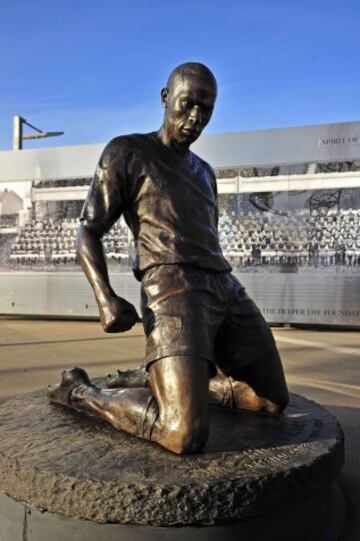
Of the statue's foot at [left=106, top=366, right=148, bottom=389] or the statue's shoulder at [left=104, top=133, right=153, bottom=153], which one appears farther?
the statue's foot at [left=106, top=366, right=148, bottom=389]

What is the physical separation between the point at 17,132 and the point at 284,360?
9.49m

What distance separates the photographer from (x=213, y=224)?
2324 mm

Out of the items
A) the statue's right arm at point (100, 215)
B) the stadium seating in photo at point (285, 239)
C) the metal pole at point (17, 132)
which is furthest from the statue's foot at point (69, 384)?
the metal pole at point (17, 132)

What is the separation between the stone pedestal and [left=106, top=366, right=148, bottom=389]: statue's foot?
0.55 m

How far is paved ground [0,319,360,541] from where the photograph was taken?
321 centimetres

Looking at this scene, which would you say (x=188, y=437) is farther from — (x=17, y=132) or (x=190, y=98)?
(x=17, y=132)

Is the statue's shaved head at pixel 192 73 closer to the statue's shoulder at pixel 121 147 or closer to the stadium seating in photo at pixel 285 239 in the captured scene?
the statue's shoulder at pixel 121 147

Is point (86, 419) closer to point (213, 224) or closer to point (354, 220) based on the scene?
point (213, 224)

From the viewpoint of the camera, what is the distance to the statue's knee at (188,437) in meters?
1.83

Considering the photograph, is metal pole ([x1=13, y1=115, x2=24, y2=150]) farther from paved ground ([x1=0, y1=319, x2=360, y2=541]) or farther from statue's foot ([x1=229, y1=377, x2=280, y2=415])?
statue's foot ([x1=229, y1=377, x2=280, y2=415])

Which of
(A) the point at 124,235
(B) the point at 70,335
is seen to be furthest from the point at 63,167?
(B) the point at 70,335

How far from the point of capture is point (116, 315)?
76.2 inches

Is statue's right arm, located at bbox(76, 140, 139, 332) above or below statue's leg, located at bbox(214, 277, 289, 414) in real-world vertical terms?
above

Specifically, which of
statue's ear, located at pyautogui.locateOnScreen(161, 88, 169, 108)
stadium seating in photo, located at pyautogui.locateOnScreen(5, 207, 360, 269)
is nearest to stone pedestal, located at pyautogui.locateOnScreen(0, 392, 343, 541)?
statue's ear, located at pyautogui.locateOnScreen(161, 88, 169, 108)
